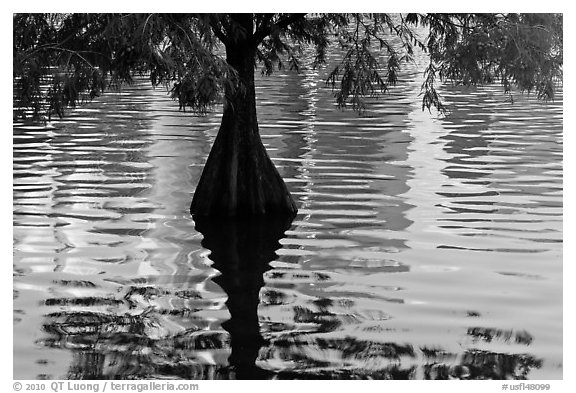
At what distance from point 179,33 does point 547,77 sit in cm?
845

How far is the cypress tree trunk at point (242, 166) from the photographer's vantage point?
2183 centimetres

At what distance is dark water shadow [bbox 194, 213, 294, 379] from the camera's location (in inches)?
505

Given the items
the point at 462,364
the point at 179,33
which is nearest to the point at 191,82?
the point at 179,33

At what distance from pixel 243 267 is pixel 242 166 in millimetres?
4720

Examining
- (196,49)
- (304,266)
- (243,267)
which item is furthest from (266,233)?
(196,49)

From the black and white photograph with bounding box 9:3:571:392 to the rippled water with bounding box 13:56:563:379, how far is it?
0.06 metres

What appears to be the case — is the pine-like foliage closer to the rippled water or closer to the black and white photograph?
the black and white photograph

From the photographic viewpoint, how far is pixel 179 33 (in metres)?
16.7

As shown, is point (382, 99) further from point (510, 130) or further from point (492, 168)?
point (492, 168)

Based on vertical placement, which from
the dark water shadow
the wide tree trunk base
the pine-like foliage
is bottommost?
the dark water shadow

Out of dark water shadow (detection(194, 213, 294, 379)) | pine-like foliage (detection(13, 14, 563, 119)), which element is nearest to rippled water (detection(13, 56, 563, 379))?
dark water shadow (detection(194, 213, 294, 379))

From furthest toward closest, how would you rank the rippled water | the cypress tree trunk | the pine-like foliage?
1. the cypress tree trunk
2. the pine-like foliage
3. the rippled water

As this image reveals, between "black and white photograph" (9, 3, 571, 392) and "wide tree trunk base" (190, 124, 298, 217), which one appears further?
"wide tree trunk base" (190, 124, 298, 217)
